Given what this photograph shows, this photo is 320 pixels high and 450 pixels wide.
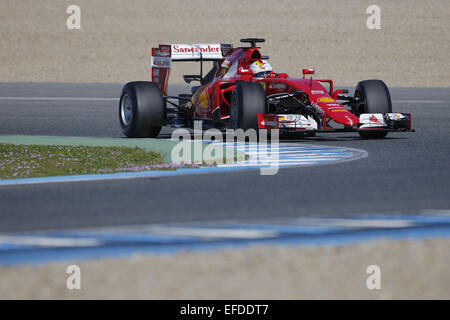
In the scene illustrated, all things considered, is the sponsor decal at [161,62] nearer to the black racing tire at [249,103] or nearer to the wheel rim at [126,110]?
the wheel rim at [126,110]

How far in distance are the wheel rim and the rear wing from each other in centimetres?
101

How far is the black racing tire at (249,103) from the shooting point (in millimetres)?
13789

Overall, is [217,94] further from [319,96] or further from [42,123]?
[42,123]

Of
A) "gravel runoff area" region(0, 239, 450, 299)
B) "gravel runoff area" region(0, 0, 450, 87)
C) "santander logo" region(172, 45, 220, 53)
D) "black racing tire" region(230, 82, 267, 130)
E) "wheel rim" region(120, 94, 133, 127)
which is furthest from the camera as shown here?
"gravel runoff area" region(0, 0, 450, 87)

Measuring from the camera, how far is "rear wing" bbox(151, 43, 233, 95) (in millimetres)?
16594

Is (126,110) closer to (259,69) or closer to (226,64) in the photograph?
(226,64)

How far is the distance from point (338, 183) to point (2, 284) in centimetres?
460

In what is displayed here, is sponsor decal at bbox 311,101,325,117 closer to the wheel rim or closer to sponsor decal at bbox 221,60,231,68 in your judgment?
sponsor decal at bbox 221,60,231,68

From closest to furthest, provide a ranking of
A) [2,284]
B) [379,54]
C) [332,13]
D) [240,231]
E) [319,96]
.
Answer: [2,284]
[240,231]
[319,96]
[379,54]
[332,13]

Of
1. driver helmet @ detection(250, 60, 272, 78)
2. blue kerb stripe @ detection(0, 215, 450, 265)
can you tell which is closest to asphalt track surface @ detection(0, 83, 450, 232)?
blue kerb stripe @ detection(0, 215, 450, 265)

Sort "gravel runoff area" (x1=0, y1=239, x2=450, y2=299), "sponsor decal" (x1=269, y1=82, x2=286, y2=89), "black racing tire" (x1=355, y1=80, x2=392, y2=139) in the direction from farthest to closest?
"sponsor decal" (x1=269, y1=82, x2=286, y2=89)
"black racing tire" (x1=355, y1=80, x2=392, y2=139)
"gravel runoff area" (x1=0, y1=239, x2=450, y2=299)

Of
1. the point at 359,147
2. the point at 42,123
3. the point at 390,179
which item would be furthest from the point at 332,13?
the point at 390,179

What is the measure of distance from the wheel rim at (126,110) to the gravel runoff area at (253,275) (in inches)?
368

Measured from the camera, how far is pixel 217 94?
49.6ft
